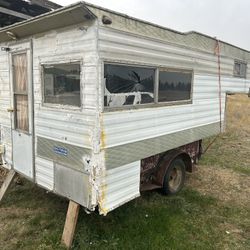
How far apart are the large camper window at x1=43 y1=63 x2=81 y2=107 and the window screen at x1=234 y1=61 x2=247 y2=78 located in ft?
15.8

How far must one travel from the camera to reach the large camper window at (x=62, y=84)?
11.8ft

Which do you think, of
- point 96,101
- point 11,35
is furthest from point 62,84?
point 11,35

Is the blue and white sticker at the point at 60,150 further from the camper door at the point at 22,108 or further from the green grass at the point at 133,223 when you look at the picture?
the green grass at the point at 133,223

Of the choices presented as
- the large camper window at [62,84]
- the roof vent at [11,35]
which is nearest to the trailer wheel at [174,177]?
the large camper window at [62,84]

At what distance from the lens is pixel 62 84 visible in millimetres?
3801

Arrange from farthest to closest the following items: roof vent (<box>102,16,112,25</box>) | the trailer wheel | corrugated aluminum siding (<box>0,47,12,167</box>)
A: the trailer wheel
corrugated aluminum siding (<box>0,47,12,167</box>)
roof vent (<box>102,16,112,25</box>)

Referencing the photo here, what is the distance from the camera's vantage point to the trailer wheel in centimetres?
522

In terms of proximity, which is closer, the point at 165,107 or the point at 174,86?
the point at 165,107

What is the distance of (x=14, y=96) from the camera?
15.5ft

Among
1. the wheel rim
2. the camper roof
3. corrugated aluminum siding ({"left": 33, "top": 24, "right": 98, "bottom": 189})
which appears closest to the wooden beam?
the camper roof

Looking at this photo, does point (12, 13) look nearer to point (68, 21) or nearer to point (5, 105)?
point (5, 105)

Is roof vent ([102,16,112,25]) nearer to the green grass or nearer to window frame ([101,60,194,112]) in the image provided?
window frame ([101,60,194,112])

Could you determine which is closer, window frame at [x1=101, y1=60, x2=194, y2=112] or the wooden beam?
window frame at [x1=101, y1=60, x2=194, y2=112]

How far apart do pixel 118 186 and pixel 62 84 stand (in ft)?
5.24
